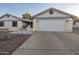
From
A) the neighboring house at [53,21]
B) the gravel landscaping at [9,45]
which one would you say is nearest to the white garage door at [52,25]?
the neighboring house at [53,21]

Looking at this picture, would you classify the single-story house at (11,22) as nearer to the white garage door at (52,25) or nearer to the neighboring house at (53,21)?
the neighboring house at (53,21)

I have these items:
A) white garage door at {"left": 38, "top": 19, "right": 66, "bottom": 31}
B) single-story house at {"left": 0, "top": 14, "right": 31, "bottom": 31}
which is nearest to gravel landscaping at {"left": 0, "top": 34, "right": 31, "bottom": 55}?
single-story house at {"left": 0, "top": 14, "right": 31, "bottom": 31}

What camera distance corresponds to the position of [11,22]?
25.0 feet

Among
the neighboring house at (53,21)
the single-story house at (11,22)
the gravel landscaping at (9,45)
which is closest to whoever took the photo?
the gravel landscaping at (9,45)

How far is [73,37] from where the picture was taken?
809 cm

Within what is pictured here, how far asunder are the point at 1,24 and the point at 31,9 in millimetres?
1746

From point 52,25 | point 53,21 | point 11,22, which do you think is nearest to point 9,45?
point 11,22

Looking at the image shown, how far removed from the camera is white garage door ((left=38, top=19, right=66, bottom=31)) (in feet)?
28.1

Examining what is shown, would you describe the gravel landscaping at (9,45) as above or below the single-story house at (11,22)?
below

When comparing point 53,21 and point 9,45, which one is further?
point 53,21

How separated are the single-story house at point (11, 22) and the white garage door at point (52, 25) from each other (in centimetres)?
148

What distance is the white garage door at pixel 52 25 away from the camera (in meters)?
8.56

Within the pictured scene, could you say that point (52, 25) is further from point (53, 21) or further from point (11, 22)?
point (11, 22)

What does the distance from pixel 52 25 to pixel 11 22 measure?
8.10ft
